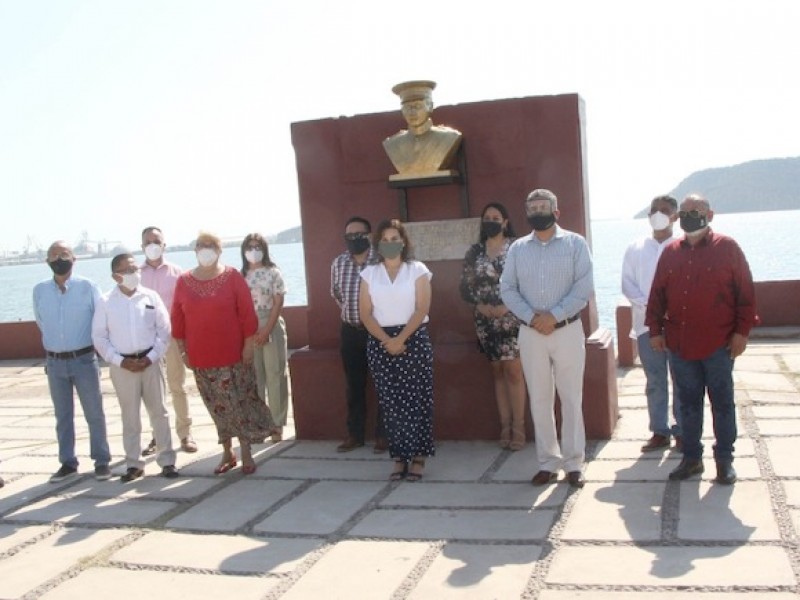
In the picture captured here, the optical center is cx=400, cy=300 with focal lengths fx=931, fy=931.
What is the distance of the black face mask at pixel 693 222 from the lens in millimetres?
4754

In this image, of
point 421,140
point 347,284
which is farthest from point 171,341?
point 421,140

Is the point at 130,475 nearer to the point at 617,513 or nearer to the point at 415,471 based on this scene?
the point at 415,471

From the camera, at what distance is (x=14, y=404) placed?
9195mm

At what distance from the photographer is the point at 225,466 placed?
231 inches

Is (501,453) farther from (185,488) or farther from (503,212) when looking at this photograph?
(185,488)

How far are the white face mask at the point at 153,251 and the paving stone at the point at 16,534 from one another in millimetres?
2199

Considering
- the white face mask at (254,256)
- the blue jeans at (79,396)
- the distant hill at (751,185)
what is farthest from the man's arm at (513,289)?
the distant hill at (751,185)

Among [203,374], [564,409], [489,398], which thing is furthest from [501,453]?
[203,374]

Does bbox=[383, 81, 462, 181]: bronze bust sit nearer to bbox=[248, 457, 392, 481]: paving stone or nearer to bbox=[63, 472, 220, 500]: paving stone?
bbox=[248, 457, 392, 481]: paving stone

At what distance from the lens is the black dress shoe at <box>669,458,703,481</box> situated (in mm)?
4953

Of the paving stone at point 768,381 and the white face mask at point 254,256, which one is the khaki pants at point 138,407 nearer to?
the white face mask at point 254,256

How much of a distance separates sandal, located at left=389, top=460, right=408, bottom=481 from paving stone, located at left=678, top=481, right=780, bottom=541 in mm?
1569

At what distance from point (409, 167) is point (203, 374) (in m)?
1.90

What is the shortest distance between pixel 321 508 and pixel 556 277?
69.2 inches
